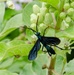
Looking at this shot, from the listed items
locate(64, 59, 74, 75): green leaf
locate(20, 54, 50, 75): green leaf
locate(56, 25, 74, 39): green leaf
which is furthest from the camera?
locate(20, 54, 50, 75): green leaf

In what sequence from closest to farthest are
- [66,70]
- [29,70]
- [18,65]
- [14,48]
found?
[14,48] < [66,70] < [29,70] < [18,65]

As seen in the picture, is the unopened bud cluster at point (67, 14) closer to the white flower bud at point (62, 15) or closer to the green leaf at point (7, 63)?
the white flower bud at point (62, 15)

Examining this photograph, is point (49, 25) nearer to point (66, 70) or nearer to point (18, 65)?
point (66, 70)

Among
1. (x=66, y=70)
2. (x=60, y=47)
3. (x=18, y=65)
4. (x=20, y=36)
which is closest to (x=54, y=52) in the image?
(x=60, y=47)

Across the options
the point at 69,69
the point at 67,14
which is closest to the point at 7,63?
the point at 69,69

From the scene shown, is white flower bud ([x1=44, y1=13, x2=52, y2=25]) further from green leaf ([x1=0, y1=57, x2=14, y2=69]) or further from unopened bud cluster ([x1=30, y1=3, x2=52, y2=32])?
green leaf ([x1=0, y1=57, x2=14, y2=69])

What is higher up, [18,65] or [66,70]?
[66,70]

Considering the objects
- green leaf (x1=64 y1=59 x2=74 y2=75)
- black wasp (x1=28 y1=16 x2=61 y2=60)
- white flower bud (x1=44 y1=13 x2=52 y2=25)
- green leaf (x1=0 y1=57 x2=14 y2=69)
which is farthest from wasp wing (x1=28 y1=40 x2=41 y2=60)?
green leaf (x1=0 y1=57 x2=14 y2=69)

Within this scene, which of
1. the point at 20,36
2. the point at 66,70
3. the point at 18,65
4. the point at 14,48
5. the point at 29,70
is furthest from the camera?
the point at 20,36

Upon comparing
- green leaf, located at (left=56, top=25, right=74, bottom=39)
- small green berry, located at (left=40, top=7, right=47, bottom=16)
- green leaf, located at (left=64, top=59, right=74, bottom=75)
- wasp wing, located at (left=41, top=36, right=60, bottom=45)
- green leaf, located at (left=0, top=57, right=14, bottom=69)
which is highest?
small green berry, located at (left=40, top=7, right=47, bottom=16)

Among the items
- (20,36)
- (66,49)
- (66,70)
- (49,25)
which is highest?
(49,25)
